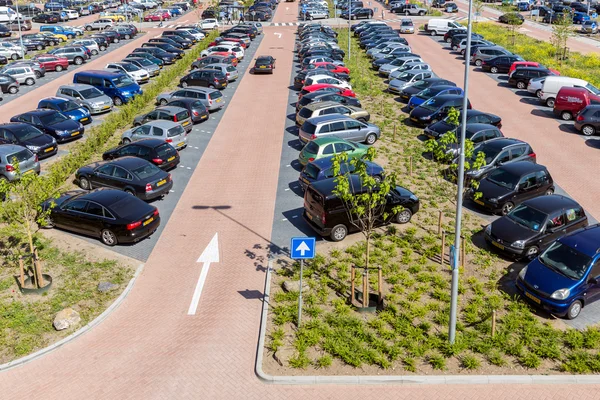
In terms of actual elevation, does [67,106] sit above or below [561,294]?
above

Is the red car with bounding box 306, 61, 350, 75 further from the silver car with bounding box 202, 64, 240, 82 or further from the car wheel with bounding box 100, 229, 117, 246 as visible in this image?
the car wheel with bounding box 100, 229, 117, 246

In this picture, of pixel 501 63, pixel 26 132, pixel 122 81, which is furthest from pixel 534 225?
pixel 501 63

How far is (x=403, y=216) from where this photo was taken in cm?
1984

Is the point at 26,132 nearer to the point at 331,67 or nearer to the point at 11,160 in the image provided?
the point at 11,160

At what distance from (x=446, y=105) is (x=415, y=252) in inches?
530

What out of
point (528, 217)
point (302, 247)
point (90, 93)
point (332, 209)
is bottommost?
point (528, 217)

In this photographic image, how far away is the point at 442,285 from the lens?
53.5 feet

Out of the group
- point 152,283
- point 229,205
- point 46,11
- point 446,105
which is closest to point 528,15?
point 446,105

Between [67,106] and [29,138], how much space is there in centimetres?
504

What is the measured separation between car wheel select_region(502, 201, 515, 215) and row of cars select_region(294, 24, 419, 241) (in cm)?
311

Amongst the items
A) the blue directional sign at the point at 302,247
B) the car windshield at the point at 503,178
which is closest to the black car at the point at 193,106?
the car windshield at the point at 503,178

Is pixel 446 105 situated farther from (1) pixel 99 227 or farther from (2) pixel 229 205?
(1) pixel 99 227

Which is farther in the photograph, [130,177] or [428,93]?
[428,93]

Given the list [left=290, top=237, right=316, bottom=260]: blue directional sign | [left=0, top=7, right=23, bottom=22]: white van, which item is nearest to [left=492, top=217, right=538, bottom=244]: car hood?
[left=290, top=237, right=316, bottom=260]: blue directional sign
